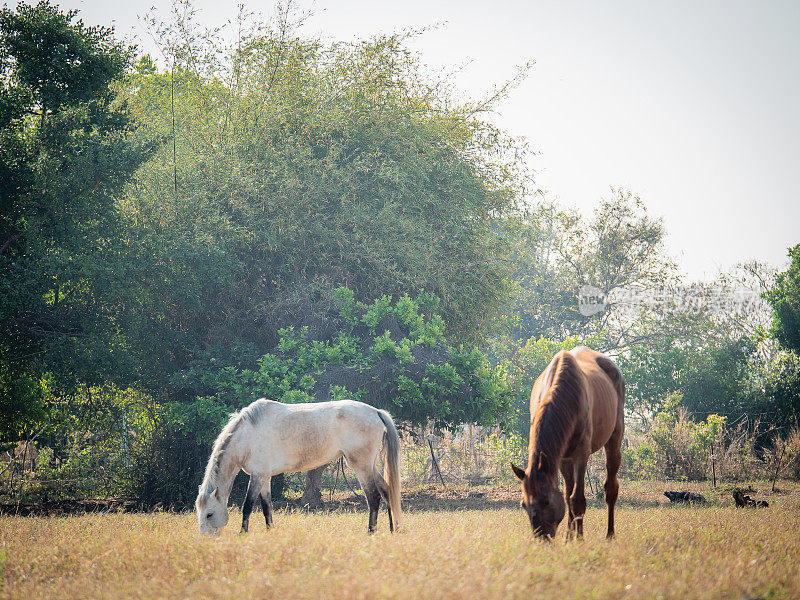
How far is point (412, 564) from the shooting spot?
220 inches

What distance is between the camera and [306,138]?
1661cm

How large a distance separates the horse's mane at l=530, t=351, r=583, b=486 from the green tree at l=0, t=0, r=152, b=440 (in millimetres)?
9256

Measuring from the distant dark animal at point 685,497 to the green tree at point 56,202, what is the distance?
1128cm

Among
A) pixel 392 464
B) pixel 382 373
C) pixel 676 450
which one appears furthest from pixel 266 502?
pixel 676 450

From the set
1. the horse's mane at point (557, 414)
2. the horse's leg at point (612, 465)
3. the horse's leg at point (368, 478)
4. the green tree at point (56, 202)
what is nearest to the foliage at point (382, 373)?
the green tree at point (56, 202)

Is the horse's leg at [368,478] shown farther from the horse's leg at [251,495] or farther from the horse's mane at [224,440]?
the horse's mane at [224,440]

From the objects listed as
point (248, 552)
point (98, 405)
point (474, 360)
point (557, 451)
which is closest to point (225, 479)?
point (248, 552)

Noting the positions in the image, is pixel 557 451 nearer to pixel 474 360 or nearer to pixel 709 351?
pixel 474 360

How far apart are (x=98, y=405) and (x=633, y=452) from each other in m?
15.2

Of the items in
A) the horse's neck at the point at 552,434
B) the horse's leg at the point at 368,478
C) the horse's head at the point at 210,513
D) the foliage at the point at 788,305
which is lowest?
the horse's head at the point at 210,513

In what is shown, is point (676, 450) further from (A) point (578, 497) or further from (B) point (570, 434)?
(B) point (570, 434)

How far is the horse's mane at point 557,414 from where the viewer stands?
21.3ft

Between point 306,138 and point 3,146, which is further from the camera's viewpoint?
point 306,138

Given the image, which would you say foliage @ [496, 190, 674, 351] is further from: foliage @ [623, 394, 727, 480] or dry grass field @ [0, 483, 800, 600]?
dry grass field @ [0, 483, 800, 600]
